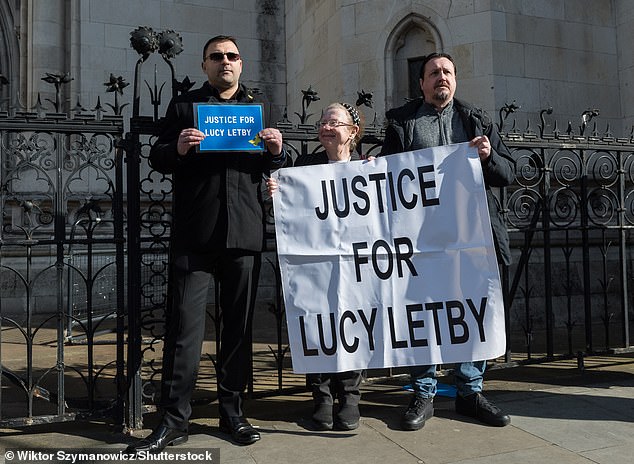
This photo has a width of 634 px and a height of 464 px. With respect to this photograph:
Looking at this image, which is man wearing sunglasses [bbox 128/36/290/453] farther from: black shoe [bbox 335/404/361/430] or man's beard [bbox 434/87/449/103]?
man's beard [bbox 434/87/449/103]

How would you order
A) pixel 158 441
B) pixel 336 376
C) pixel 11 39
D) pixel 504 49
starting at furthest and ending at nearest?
pixel 11 39 → pixel 504 49 → pixel 336 376 → pixel 158 441

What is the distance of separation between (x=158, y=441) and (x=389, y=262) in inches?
70.3

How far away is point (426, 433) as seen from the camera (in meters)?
3.71

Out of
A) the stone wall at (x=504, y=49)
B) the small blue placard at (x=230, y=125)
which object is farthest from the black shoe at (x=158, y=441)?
the stone wall at (x=504, y=49)

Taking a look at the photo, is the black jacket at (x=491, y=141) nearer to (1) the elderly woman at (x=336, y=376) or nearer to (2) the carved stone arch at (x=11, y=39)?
(1) the elderly woman at (x=336, y=376)

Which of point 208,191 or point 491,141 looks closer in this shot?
point 208,191

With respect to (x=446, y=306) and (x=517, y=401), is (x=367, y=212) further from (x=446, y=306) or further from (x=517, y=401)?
(x=517, y=401)

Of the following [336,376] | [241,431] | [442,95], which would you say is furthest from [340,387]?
[442,95]

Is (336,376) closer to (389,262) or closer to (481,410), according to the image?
(389,262)

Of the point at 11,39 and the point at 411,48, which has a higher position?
the point at 11,39

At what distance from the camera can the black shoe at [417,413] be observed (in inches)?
148

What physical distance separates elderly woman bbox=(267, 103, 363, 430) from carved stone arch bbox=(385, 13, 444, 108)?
5.85 m

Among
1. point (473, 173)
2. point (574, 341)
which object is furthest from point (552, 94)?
point (473, 173)

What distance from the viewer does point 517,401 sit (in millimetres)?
4402
